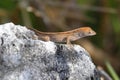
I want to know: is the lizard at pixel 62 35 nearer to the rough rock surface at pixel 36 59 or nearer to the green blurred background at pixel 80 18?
the rough rock surface at pixel 36 59

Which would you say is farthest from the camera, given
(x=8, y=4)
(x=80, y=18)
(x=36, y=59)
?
(x=80, y=18)

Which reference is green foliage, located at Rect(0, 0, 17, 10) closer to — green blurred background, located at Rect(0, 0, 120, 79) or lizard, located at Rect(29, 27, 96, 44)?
green blurred background, located at Rect(0, 0, 120, 79)

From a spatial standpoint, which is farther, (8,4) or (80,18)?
(80,18)

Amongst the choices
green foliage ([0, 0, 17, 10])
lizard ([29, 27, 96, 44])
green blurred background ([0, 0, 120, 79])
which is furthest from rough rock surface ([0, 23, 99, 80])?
green foliage ([0, 0, 17, 10])

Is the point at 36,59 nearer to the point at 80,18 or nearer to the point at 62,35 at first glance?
the point at 62,35

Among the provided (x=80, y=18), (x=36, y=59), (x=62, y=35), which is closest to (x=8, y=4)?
(x=80, y=18)

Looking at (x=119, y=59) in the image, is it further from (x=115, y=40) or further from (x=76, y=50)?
(x=76, y=50)

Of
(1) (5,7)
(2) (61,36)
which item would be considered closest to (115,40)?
(1) (5,7)

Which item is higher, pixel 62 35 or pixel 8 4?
pixel 62 35
